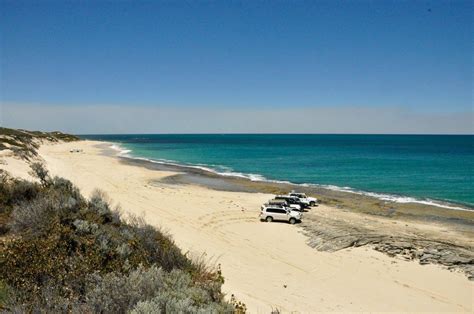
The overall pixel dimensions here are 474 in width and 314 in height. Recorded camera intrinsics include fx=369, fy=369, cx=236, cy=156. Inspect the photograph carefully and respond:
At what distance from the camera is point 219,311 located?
6.64 meters

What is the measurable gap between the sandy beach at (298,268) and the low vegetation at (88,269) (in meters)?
4.07

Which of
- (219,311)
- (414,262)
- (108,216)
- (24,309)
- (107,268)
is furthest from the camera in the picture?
(414,262)

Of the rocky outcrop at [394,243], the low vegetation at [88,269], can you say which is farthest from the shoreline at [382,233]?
the low vegetation at [88,269]

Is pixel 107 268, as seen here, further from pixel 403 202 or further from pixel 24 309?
pixel 403 202

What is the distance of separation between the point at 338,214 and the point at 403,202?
1104 cm

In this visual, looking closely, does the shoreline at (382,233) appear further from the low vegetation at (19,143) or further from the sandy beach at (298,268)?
the low vegetation at (19,143)

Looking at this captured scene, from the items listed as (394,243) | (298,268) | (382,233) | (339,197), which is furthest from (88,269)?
(339,197)

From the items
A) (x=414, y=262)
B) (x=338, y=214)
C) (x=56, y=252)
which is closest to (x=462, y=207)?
(x=338, y=214)

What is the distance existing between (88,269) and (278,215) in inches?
806

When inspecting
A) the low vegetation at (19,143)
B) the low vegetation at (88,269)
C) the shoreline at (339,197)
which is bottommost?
the shoreline at (339,197)

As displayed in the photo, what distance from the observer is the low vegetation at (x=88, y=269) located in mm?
6008

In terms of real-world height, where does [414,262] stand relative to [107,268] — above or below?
below

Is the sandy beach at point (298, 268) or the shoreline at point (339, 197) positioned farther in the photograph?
the shoreline at point (339, 197)

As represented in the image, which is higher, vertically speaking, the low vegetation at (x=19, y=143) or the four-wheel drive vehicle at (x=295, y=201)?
the low vegetation at (x=19, y=143)
